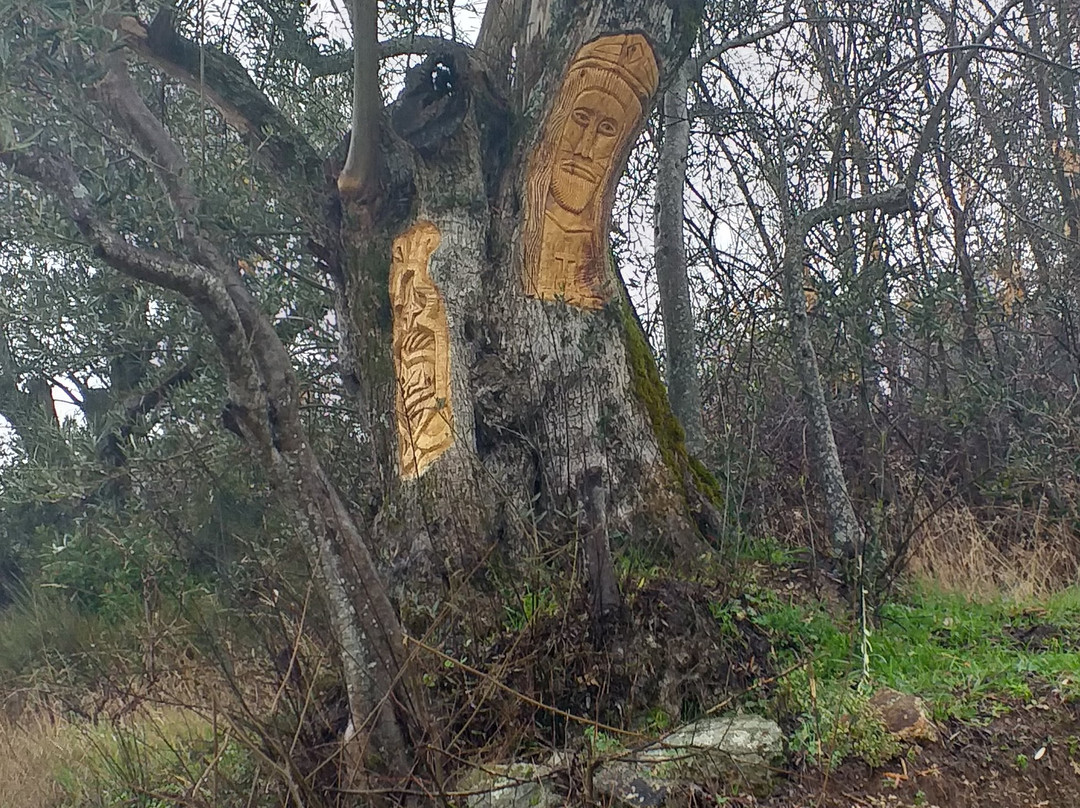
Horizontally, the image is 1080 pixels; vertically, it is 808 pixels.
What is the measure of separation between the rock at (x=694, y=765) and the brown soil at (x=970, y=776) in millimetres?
94

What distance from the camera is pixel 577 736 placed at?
304cm

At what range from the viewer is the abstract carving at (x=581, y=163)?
14.6ft

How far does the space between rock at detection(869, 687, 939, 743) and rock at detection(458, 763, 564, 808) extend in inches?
48.8

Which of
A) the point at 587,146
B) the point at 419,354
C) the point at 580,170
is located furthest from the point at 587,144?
the point at 419,354

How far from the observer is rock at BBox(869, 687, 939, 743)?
3154 mm

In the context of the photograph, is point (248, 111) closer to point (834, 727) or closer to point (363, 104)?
point (363, 104)

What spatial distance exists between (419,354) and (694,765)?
7.44 ft

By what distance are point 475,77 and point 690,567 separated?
2620mm

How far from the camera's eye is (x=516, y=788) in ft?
9.27

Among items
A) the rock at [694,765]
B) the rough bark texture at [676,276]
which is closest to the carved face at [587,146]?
the rough bark texture at [676,276]

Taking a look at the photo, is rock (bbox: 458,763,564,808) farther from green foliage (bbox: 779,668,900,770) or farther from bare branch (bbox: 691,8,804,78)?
bare branch (bbox: 691,8,804,78)

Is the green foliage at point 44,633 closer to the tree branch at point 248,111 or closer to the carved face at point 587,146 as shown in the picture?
the tree branch at point 248,111

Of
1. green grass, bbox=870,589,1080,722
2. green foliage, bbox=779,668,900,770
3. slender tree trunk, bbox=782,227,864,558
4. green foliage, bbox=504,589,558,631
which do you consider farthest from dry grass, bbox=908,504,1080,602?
green foliage, bbox=504,589,558,631

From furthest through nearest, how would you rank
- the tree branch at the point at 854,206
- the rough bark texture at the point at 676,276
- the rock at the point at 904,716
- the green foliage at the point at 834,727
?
the rough bark texture at the point at 676,276 → the tree branch at the point at 854,206 → the rock at the point at 904,716 → the green foliage at the point at 834,727
